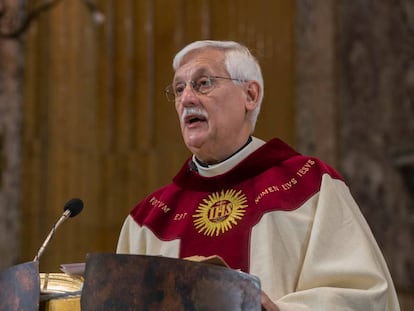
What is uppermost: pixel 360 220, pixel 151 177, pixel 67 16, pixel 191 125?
pixel 67 16

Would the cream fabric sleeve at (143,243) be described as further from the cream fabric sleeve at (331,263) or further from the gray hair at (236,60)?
the gray hair at (236,60)

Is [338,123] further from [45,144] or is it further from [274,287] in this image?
[274,287]

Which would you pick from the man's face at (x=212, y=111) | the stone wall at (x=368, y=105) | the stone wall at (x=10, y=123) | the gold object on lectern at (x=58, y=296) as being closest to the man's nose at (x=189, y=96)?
the man's face at (x=212, y=111)

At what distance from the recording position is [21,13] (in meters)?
7.47

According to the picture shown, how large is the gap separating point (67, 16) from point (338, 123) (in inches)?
96.3

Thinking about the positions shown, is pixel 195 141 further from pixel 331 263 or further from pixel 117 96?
pixel 117 96

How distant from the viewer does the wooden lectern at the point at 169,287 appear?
2.37 metres

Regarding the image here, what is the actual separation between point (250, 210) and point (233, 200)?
0.34 feet

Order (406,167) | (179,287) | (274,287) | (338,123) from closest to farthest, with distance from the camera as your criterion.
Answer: (179,287), (274,287), (406,167), (338,123)

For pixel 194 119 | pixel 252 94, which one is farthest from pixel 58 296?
pixel 252 94

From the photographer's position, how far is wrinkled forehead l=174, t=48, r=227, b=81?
3.32 metres

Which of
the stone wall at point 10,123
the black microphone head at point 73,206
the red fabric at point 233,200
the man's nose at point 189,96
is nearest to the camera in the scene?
the black microphone head at point 73,206

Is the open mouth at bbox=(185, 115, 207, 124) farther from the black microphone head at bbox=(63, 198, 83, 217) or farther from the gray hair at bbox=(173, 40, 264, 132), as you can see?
the black microphone head at bbox=(63, 198, 83, 217)

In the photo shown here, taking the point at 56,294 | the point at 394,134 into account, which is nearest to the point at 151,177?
the point at 394,134
